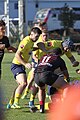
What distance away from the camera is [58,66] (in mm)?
8445

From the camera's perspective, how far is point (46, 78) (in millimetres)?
8148

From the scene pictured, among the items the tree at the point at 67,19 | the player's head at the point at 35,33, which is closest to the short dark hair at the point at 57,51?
the player's head at the point at 35,33

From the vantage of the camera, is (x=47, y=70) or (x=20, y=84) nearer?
(x=47, y=70)

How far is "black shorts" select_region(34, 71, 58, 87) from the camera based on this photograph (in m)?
8.13

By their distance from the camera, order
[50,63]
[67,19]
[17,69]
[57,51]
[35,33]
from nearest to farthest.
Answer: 1. [50,63]
2. [57,51]
3. [35,33]
4. [17,69]
5. [67,19]

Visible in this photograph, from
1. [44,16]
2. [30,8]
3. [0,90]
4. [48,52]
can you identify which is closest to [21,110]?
[48,52]

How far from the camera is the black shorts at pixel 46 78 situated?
8.13m

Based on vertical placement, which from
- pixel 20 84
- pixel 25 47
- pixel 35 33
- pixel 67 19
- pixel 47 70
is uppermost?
pixel 35 33

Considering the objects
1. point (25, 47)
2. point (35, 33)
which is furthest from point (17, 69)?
point (35, 33)

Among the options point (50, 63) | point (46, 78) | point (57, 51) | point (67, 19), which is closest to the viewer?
point (46, 78)

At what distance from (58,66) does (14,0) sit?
60567 millimetres

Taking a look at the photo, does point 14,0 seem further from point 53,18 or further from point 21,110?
point 21,110

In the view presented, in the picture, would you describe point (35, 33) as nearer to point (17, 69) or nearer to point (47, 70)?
point (17, 69)

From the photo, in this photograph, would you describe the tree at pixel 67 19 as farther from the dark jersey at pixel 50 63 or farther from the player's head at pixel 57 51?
the dark jersey at pixel 50 63
